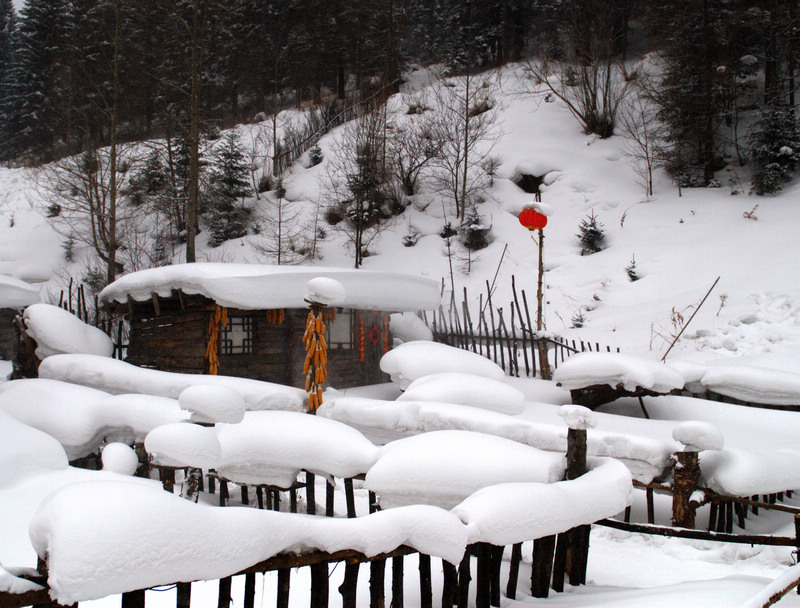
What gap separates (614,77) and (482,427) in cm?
2345

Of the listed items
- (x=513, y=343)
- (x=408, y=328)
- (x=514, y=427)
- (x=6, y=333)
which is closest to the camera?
(x=514, y=427)

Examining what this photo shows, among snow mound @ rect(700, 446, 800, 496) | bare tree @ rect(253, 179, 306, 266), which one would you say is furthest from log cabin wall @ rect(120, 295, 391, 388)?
snow mound @ rect(700, 446, 800, 496)

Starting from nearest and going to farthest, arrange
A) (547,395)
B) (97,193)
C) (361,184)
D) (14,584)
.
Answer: (14,584), (547,395), (97,193), (361,184)

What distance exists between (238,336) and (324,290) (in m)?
4.08

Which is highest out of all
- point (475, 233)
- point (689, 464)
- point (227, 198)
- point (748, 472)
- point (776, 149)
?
point (776, 149)

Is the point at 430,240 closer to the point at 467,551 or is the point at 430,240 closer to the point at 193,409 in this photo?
the point at 193,409

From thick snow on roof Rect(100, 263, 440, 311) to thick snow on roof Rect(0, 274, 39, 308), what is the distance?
331cm

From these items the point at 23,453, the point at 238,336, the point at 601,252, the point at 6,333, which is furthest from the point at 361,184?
the point at 23,453

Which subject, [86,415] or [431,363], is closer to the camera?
[86,415]

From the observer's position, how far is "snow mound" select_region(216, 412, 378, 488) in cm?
421

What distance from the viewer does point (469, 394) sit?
25.0ft

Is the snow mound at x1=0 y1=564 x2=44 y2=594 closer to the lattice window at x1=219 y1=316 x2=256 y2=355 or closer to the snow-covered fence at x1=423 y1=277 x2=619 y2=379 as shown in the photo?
the snow-covered fence at x1=423 y1=277 x2=619 y2=379

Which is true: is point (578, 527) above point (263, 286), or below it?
below

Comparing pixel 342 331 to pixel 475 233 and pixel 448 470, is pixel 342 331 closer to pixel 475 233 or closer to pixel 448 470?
pixel 448 470
